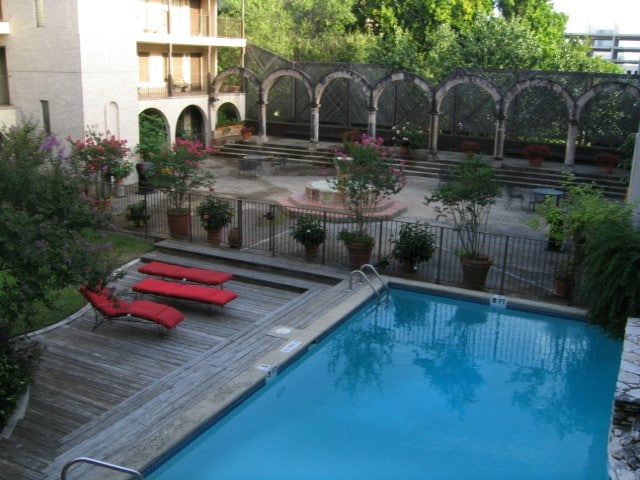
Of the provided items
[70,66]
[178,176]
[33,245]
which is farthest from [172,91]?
[33,245]

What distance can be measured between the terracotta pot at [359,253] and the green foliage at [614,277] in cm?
486

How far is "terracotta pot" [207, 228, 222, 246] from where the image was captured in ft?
54.9

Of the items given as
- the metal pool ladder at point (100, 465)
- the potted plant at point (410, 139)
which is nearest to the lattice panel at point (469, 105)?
the potted plant at point (410, 139)

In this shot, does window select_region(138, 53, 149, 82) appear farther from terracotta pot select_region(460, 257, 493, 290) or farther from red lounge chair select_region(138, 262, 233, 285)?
terracotta pot select_region(460, 257, 493, 290)

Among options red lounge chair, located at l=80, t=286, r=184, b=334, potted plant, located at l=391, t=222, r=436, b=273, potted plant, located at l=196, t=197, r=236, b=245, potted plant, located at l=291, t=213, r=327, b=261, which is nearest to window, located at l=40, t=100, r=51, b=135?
potted plant, located at l=196, t=197, r=236, b=245

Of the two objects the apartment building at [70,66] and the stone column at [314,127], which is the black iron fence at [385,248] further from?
the stone column at [314,127]

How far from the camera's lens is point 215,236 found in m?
16.8

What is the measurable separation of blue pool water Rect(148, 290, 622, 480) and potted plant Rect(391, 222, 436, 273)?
4.63 ft

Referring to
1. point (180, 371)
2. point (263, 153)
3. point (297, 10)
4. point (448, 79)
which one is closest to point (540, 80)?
point (448, 79)

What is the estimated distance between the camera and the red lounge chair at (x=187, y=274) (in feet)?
44.4

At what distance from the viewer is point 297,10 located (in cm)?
3825

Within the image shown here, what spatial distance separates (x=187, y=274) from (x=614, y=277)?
7931mm

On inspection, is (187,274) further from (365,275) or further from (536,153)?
(536,153)

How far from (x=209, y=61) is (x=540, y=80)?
560 inches
